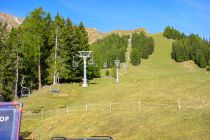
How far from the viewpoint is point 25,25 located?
8375 centimetres

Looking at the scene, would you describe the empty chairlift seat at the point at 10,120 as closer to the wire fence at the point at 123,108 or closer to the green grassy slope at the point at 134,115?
the green grassy slope at the point at 134,115

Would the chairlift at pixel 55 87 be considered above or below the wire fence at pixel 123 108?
above

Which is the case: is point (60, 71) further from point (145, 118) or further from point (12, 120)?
point (12, 120)

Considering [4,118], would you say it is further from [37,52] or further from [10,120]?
[37,52]

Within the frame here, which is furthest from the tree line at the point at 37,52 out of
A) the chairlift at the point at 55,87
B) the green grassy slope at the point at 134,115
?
the green grassy slope at the point at 134,115

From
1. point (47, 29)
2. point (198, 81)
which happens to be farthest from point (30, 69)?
point (198, 81)

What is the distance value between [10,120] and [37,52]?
7251cm

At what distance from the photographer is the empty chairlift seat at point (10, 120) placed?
36.8 feet

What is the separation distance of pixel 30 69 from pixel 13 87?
6.01 meters

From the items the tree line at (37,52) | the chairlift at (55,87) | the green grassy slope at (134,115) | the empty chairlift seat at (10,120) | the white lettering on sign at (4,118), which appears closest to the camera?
the empty chairlift seat at (10,120)

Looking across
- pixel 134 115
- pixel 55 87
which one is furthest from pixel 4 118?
pixel 55 87

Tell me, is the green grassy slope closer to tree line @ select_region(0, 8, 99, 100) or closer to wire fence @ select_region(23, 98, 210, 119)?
wire fence @ select_region(23, 98, 210, 119)

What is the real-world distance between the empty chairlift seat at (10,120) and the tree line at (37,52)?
2797 inches

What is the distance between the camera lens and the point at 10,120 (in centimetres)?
1141
